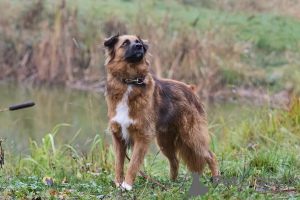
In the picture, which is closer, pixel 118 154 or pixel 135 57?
pixel 135 57

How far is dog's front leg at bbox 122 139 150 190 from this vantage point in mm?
4652

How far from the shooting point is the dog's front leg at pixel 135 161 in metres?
4.65

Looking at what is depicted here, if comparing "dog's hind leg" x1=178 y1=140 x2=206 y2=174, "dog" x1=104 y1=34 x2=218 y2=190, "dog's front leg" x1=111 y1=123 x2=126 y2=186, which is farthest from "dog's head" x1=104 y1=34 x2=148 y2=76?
"dog's hind leg" x1=178 y1=140 x2=206 y2=174

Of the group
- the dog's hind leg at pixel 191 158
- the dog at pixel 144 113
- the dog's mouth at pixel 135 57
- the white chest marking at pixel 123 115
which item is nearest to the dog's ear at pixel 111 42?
the dog at pixel 144 113

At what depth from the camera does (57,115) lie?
10812mm

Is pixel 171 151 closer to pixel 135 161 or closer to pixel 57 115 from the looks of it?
pixel 135 161

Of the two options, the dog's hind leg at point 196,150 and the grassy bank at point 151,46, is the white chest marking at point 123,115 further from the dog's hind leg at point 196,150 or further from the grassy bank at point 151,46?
the grassy bank at point 151,46

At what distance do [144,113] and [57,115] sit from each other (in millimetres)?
6418

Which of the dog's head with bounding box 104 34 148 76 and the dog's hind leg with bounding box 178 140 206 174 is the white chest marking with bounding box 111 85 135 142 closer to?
the dog's head with bounding box 104 34 148 76

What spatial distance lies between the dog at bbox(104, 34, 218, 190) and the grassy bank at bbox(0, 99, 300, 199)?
21 centimetres

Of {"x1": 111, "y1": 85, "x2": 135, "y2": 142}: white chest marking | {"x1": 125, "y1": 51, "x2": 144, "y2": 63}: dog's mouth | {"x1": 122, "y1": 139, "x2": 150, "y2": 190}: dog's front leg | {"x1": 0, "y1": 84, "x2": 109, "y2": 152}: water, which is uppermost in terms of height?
{"x1": 125, "y1": 51, "x2": 144, "y2": 63}: dog's mouth

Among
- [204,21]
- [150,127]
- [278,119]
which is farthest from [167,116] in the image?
[204,21]

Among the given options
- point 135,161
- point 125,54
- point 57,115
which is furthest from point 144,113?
point 57,115

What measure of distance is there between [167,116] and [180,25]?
10.6m
